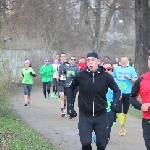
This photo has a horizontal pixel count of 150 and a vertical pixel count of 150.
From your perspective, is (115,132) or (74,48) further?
(74,48)

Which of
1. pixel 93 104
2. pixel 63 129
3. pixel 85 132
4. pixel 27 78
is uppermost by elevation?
pixel 93 104

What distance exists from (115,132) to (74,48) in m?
29.4

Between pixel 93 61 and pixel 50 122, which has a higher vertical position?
pixel 93 61

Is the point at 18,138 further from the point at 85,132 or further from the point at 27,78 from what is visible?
the point at 27,78

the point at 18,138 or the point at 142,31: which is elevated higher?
the point at 142,31

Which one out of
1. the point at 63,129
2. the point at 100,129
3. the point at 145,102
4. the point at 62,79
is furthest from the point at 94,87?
the point at 62,79

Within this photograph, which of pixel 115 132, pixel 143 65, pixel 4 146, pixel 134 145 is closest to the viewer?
pixel 4 146

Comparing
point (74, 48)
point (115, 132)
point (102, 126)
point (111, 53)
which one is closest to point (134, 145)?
point (115, 132)

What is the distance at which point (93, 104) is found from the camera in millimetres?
8297

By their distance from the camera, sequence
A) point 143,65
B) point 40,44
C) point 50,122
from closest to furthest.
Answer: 1. point 50,122
2. point 143,65
3. point 40,44

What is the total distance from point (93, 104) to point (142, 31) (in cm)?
1337

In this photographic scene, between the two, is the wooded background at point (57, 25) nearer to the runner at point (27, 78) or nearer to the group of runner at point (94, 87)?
the runner at point (27, 78)

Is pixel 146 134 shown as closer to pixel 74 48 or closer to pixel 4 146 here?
pixel 4 146

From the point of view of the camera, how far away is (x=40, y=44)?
1401 inches
